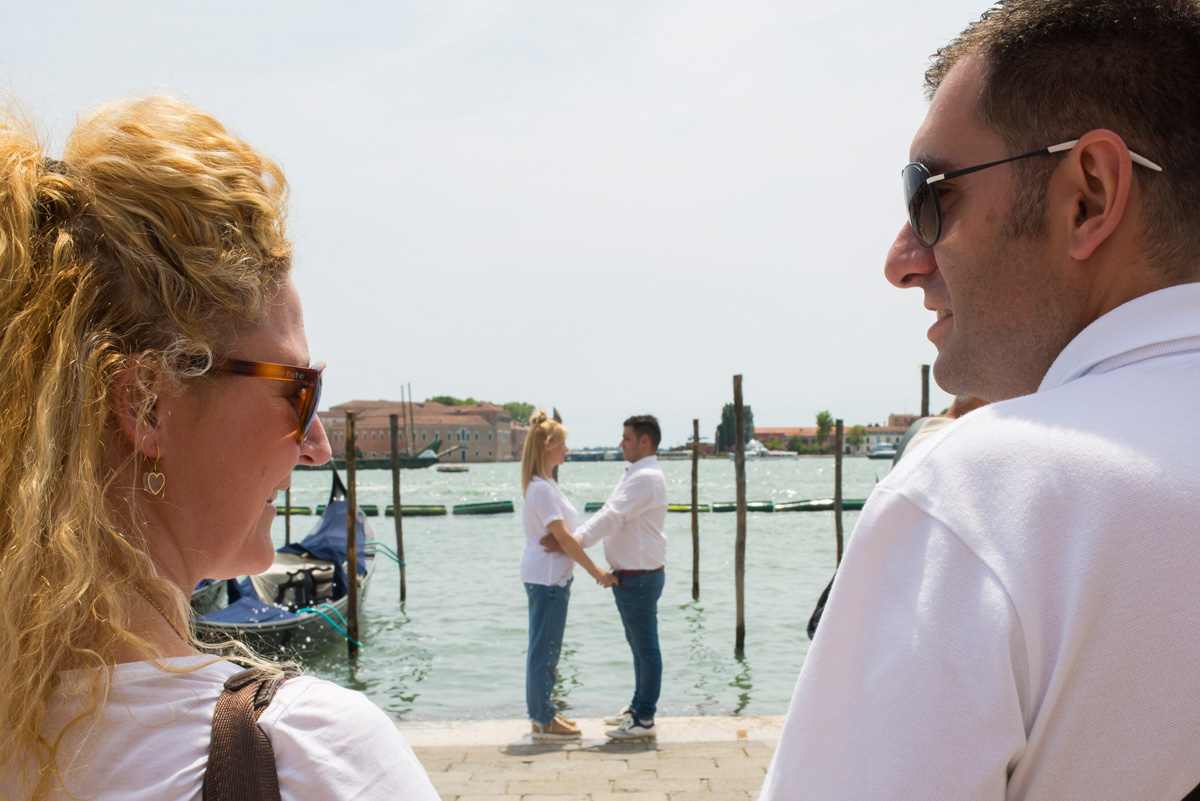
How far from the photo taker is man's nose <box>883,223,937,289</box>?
1080mm

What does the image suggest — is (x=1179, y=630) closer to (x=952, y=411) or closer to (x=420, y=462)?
(x=952, y=411)

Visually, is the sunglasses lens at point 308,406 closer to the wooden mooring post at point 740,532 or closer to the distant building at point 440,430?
the wooden mooring post at point 740,532

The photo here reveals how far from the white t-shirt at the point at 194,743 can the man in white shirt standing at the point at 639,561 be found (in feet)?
16.8

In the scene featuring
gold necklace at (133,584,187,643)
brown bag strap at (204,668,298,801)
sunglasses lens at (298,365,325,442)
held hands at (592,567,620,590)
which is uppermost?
sunglasses lens at (298,365,325,442)

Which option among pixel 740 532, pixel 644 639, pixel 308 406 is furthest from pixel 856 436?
pixel 308 406

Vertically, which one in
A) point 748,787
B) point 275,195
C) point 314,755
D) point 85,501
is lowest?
point 748,787

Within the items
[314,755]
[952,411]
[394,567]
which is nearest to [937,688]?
[314,755]

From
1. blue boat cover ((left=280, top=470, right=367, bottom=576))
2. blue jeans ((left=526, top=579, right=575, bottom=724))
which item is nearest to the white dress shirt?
blue jeans ((left=526, top=579, right=575, bottom=724))

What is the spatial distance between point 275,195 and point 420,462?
82.9m

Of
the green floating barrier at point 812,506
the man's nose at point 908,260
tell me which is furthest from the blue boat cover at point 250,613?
the green floating barrier at point 812,506

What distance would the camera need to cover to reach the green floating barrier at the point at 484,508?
38.2m

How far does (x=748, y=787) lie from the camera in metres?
4.90

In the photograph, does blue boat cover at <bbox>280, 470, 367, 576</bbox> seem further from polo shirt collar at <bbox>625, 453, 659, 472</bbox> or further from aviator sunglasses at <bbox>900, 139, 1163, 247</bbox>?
aviator sunglasses at <bbox>900, 139, 1163, 247</bbox>

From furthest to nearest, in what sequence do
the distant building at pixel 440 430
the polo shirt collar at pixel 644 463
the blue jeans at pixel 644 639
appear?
the distant building at pixel 440 430 → the polo shirt collar at pixel 644 463 → the blue jeans at pixel 644 639
